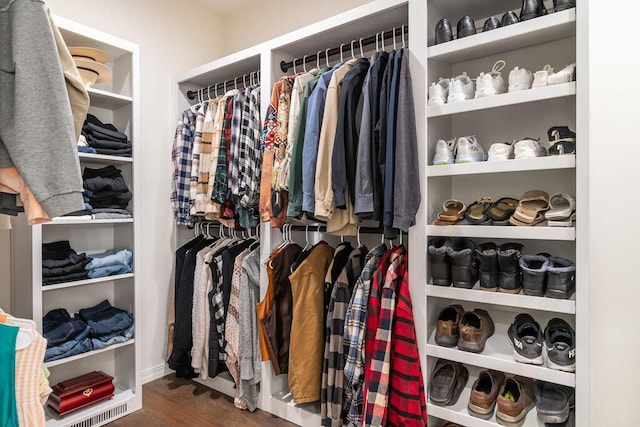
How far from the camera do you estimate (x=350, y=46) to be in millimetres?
2045

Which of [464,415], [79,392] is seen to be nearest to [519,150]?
[464,415]

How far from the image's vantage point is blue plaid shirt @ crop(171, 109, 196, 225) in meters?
2.62

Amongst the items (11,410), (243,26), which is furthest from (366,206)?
(243,26)

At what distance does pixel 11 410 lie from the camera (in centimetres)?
108

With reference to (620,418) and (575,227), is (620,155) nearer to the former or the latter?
(575,227)

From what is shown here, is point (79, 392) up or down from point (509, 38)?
down

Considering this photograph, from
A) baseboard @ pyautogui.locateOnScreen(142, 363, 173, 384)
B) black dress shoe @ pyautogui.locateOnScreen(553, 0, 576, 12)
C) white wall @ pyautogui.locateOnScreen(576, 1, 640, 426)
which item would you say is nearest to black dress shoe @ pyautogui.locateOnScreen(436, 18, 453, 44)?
black dress shoe @ pyautogui.locateOnScreen(553, 0, 576, 12)

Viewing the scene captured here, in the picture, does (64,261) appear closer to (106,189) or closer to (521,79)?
(106,189)

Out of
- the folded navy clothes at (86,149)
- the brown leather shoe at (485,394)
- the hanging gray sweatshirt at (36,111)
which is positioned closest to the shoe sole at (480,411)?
the brown leather shoe at (485,394)

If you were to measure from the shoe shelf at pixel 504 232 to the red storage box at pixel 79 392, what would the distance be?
1.95 metres

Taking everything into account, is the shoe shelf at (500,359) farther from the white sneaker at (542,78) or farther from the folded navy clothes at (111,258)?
the folded navy clothes at (111,258)

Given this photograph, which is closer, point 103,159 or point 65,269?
point 65,269

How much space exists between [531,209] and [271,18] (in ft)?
7.53

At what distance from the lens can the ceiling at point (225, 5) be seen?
3.01 meters
